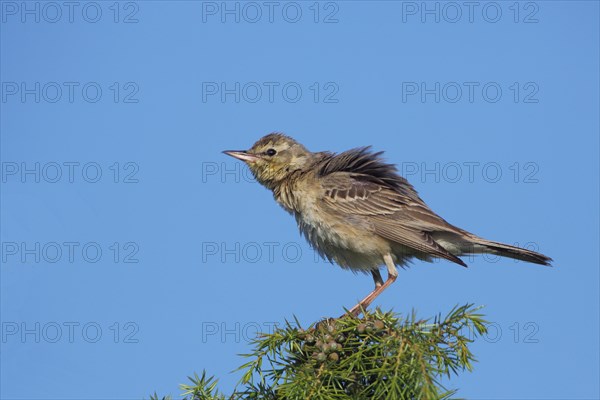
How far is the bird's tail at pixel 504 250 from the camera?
852cm

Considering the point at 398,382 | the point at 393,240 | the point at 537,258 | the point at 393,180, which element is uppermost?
the point at 393,180

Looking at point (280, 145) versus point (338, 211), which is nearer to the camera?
point (338, 211)

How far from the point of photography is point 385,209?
913 cm

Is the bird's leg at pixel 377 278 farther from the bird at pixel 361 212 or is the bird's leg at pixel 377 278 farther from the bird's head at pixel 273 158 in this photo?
the bird's head at pixel 273 158

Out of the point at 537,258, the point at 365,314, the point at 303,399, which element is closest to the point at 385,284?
the point at 537,258

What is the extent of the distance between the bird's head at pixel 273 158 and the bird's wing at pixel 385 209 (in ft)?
1.80

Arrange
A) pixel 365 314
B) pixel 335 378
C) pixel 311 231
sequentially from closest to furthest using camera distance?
pixel 335 378
pixel 365 314
pixel 311 231

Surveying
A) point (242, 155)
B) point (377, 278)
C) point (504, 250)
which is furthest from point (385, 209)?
point (242, 155)

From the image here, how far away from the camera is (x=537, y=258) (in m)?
8.53

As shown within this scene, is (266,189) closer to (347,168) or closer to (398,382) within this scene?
(347,168)

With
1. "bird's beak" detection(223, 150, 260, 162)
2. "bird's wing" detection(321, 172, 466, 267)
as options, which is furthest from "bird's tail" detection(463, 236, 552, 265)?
"bird's beak" detection(223, 150, 260, 162)

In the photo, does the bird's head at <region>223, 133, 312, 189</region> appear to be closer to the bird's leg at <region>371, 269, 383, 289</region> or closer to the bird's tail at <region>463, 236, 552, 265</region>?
the bird's leg at <region>371, 269, 383, 289</region>

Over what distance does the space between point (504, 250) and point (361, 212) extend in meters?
1.76

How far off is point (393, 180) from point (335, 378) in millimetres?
5066
